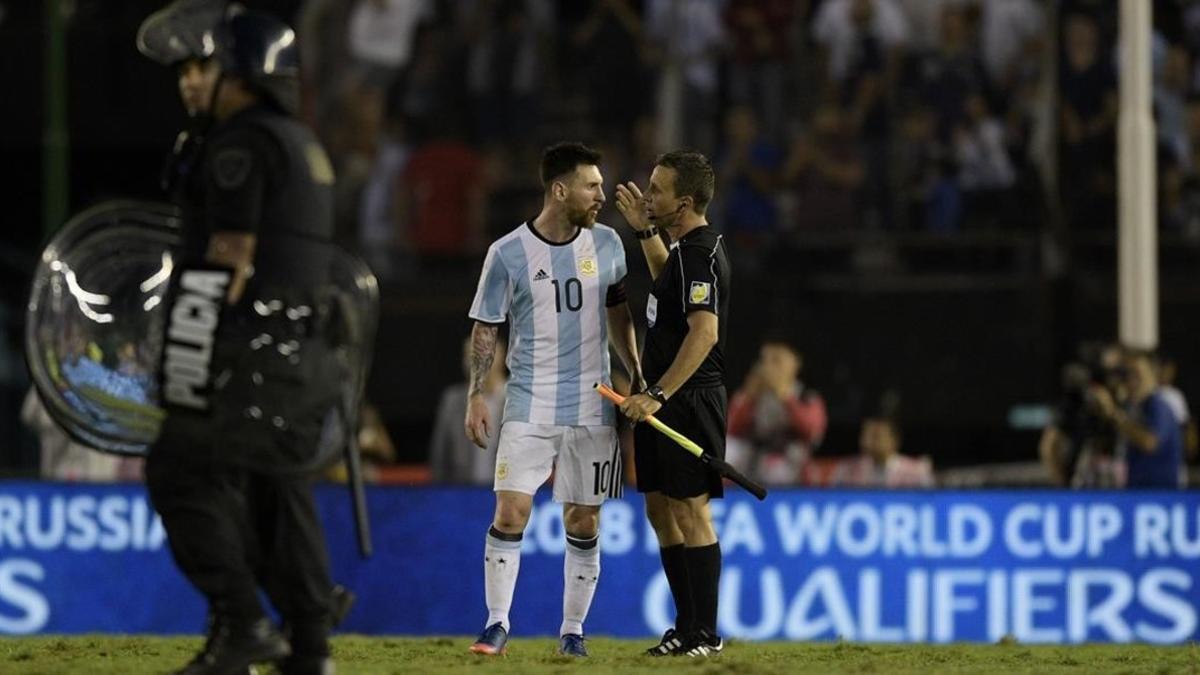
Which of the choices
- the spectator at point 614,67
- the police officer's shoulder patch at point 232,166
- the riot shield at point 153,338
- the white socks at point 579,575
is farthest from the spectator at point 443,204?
the police officer's shoulder patch at point 232,166

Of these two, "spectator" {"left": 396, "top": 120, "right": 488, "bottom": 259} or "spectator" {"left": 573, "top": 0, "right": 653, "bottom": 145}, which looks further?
"spectator" {"left": 573, "top": 0, "right": 653, "bottom": 145}

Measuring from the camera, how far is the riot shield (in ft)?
29.3

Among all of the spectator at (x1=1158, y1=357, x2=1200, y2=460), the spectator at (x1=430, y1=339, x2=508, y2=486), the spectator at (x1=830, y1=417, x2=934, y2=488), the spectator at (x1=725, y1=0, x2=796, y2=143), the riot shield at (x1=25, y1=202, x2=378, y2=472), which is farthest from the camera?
the spectator at (x1=725, y1=0, x2=796, y2=143)

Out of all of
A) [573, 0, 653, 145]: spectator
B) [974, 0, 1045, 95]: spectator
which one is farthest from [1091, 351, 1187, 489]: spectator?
[573, 0, 653, 145]: spectator

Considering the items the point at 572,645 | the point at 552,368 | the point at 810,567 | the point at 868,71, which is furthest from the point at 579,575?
the point at 868,71

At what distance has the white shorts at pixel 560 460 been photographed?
38.0 feet

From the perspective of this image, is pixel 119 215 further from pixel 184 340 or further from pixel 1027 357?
pixel 1027 357

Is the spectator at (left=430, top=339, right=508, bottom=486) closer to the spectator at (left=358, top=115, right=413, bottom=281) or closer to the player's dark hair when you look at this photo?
the spectator at (left=358, top=115, right=413, bottom=281)

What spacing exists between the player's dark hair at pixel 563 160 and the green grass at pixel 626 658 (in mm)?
2252

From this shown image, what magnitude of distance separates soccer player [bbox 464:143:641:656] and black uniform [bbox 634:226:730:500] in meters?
0.20

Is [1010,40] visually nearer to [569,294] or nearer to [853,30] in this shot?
[853,30]

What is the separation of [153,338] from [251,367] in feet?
5.01

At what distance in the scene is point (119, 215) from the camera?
10.6 m

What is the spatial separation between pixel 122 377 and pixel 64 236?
75cm
